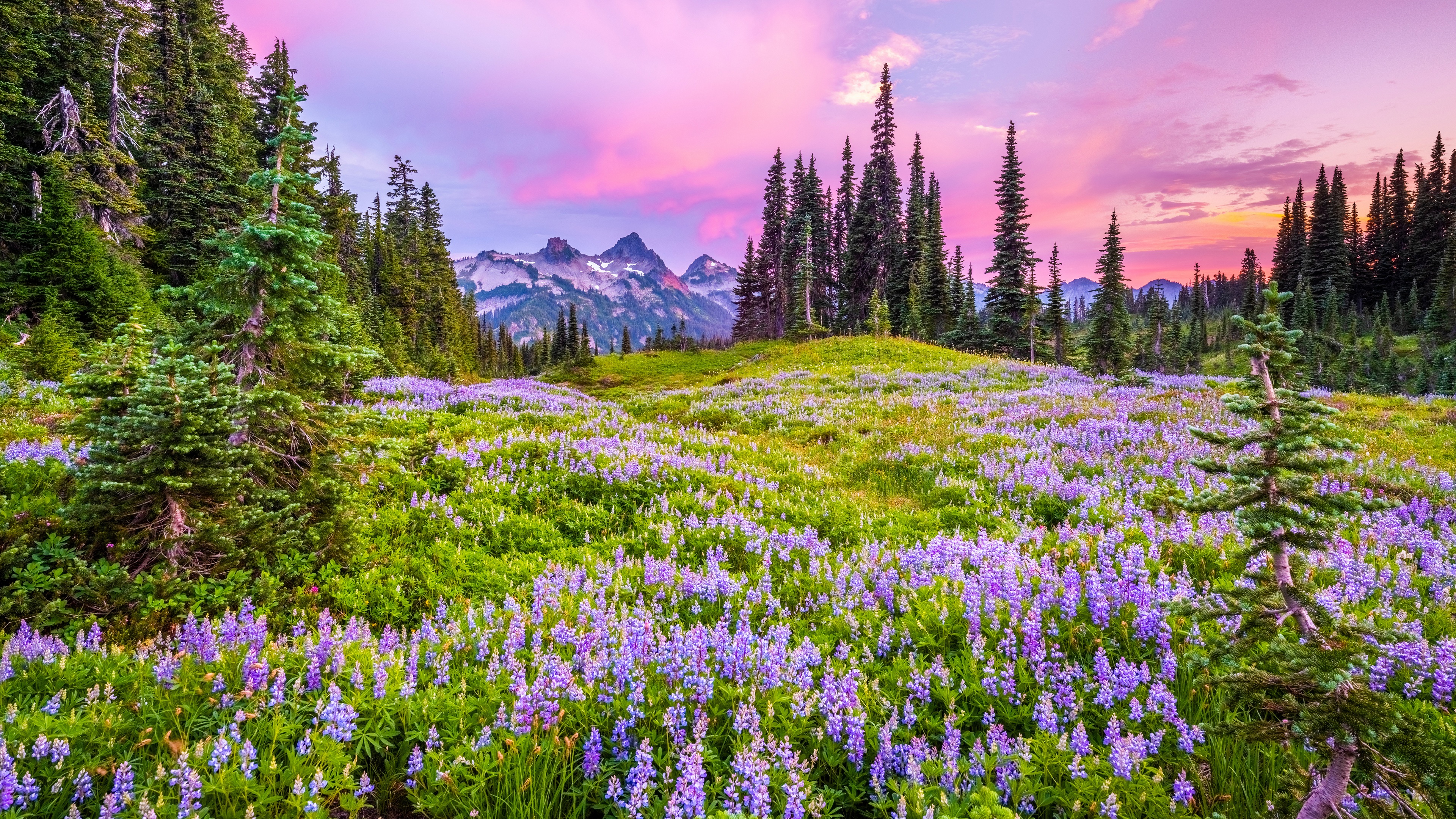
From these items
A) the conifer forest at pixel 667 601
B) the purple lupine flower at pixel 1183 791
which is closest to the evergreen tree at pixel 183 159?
the conifer forest at pixel 667 601

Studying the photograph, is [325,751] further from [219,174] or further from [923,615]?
[219,174]

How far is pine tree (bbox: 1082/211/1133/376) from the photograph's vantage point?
4962cm

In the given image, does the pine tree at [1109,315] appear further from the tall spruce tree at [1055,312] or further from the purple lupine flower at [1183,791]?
the purple lupine flower at [1183,791]

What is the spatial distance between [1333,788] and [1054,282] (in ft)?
190

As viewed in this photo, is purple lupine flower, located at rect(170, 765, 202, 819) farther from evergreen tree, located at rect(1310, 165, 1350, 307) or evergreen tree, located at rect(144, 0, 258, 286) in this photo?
evergreen tree, located at rect(1310, 165, 1350, 307)

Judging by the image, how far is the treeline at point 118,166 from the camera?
21672 mm

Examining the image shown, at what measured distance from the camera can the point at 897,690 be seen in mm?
3941

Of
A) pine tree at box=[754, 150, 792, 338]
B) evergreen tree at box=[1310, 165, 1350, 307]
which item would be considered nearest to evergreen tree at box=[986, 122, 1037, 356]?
pine tree at box=[754, 150, 792, 338]

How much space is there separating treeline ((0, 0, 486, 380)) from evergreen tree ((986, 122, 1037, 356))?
4988 centimetres

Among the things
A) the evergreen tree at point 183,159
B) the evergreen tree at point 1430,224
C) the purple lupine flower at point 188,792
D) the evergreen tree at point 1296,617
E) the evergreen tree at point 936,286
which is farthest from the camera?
the evergreen tree at point 1430,224

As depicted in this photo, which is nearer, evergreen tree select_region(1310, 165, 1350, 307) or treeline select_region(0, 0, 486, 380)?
treeline select_region(0, 0, 486, 380)

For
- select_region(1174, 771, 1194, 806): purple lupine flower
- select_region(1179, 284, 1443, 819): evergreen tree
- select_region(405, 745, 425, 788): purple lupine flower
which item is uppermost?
select_region(1179, 284, 1443, 819): evergreen tree

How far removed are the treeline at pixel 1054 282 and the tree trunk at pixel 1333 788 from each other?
4736cm

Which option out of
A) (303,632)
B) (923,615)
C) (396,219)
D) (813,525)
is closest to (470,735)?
(303,632)
